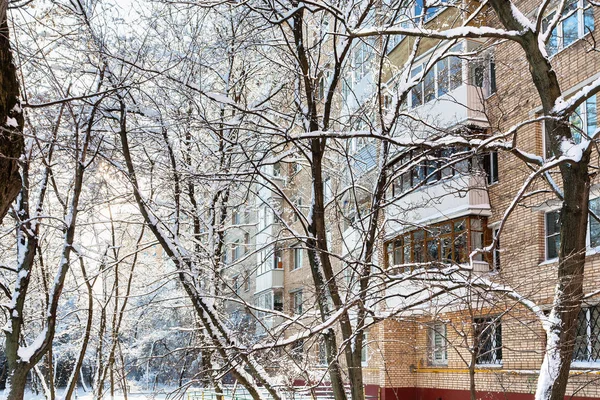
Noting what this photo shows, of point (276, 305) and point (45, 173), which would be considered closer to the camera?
point (45, 173)

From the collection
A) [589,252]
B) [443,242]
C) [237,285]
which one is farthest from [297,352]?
[443,242]

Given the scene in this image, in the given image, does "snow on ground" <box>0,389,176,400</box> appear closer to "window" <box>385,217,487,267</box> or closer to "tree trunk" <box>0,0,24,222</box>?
"tree trunk" <box>0,0,24,222</box>

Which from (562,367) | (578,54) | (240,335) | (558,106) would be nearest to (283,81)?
(240,335)

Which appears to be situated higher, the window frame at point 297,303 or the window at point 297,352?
the window frame at point 297,303

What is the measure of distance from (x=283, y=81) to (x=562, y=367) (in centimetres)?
644

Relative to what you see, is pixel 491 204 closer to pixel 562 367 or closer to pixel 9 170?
pixel 562 367

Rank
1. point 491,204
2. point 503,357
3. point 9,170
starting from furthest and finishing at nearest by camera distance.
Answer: point 491,204 < point 503,357 < point 9,170

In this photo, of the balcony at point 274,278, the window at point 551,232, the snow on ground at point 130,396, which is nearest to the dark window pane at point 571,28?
the window at point 551,232

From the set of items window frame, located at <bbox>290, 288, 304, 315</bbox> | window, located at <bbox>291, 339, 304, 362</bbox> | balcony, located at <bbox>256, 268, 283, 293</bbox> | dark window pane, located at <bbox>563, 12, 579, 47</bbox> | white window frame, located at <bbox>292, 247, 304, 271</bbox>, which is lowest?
window, located at <bbox>291, 339, 304, 362</bbox>

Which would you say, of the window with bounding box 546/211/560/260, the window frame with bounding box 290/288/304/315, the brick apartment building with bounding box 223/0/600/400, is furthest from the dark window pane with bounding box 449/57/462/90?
the window with bounding box 546/211/560/260

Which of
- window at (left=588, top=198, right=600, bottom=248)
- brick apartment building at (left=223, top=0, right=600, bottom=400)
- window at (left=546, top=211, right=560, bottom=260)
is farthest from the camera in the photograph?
window at (left=546, top=211, right=560, bottom=260)

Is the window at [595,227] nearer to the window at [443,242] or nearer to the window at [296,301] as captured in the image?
the window at [443,242]

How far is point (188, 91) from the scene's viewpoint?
9.81 metres

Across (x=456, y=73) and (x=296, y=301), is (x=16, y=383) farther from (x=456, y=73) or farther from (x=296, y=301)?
(x=296, y=301)
